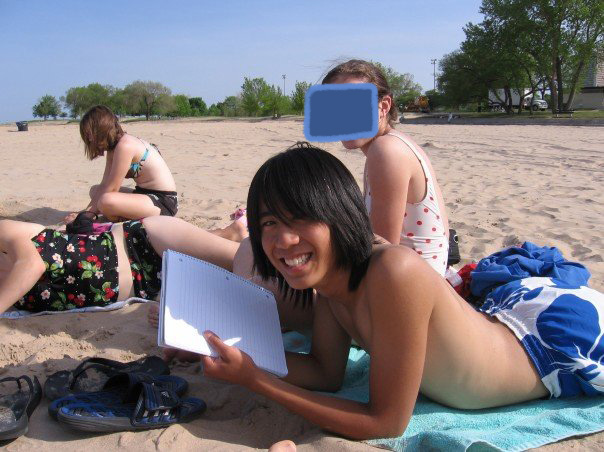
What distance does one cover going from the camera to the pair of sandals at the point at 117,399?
178 cm

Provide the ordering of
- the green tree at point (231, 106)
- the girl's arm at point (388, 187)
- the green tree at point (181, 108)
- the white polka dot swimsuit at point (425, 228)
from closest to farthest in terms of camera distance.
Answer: the girl's arm at point (388, 187) < the white polka dot swimsuit at point (425, 228) < the green tree at point (231, 106) < the green tree at point (181, 108)

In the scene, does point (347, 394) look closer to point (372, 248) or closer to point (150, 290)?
point (372, 248)

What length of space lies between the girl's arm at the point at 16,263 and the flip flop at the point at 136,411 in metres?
1.05

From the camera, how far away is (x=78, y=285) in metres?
2.91

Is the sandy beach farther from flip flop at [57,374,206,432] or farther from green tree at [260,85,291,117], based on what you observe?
green tree at [260,85,291,117]

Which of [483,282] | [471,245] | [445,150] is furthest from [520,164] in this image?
[483,282]

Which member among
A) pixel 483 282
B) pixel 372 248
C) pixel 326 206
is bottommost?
pixel 483 282

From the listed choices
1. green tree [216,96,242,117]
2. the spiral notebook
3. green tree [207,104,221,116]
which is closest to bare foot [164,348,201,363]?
the spiral notebook

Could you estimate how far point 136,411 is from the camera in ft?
5.89

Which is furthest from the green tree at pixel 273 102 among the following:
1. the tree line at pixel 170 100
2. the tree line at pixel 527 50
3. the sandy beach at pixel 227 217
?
the sandy beach at pixel 227 217

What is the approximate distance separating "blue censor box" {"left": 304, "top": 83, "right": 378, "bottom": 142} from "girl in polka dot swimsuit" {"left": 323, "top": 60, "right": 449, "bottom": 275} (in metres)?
0.27

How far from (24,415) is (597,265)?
A: 308 cm

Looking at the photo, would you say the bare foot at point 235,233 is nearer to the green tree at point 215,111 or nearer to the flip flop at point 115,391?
the flip flop at point 115,391

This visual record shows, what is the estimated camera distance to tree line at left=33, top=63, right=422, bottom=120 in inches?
1656
